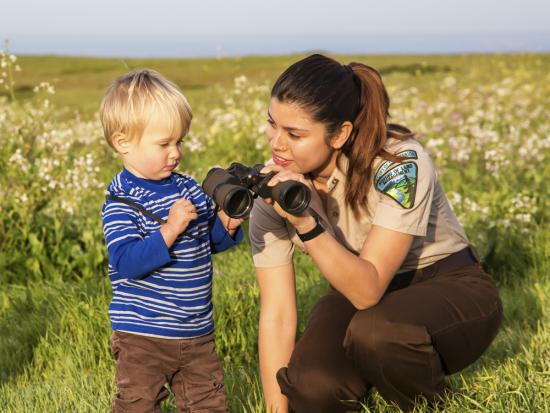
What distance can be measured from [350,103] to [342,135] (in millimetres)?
140

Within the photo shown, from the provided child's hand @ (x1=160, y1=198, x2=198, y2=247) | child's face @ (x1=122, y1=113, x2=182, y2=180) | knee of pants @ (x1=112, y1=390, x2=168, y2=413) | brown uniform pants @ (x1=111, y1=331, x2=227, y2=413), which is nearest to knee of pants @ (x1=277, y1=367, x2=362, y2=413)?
brown uniform pants @ (x1=111, y1=331, x2=227, y2=413)

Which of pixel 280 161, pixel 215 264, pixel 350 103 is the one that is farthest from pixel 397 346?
pixel 215 264

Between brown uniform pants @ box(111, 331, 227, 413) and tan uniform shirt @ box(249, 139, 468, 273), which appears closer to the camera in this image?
brown uniform pants @ box(111, 331, 227, 413)

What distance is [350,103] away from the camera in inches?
143

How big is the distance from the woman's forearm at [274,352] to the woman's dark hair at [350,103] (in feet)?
2.12

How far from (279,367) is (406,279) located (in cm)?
72

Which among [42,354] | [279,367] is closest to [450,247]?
[279,367]

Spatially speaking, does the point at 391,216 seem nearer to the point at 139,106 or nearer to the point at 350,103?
the point at 350,103

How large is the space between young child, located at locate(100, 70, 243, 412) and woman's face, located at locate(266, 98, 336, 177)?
1.28ft

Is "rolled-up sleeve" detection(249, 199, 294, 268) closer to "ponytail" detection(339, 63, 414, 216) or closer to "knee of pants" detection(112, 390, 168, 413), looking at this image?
"ponytail" detection(339, 63, 414, 216)

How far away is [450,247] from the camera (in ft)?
13.3

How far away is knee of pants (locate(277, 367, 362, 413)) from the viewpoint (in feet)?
11.9

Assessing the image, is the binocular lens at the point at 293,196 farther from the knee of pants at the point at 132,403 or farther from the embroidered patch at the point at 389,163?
the knee of pants at the point at 132,403

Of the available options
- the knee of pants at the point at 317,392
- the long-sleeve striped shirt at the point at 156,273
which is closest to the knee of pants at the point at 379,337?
the knee of pants at the point at 317,392
